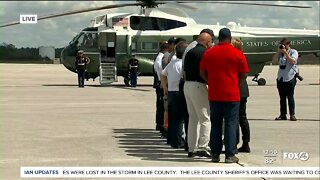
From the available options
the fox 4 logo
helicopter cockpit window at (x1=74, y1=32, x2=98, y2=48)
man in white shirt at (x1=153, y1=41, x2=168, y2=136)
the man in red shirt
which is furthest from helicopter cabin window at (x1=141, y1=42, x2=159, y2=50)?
the man in red shirt

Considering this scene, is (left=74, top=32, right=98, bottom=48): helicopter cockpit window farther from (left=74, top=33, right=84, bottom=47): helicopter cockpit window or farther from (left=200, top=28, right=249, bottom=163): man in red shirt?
(left=200, top=28, right=249, bottom=163): man in red shirt

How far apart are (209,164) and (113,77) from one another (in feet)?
64.4

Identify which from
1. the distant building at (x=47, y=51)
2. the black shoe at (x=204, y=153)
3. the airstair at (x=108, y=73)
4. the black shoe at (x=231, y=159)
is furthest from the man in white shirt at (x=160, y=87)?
the distant building at (x=47, y=51)

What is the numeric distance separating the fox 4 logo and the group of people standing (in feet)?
2.12

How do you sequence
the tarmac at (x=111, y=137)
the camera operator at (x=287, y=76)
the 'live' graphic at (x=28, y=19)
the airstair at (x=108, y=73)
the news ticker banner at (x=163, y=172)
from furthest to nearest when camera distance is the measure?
1. the airstair at (x=108, y=73)
2. the camera operator at (x=287, y=76)
3. the 'live' graphic at (x=28, y=19)
4. the tarmac at (x=111, y=137)
5. the news ticker banner at (x=163, y=172)

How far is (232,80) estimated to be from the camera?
23.8 ft

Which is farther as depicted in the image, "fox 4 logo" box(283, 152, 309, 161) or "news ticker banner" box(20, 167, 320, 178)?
"fox 4 logo" box(283, 152, 309, 161)

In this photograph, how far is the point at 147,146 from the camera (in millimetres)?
9000

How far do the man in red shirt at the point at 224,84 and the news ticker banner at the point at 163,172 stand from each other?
55cm

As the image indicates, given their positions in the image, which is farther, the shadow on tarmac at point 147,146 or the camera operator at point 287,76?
the camera operator at point 287,76

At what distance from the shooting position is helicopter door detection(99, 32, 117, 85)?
87.8 feet

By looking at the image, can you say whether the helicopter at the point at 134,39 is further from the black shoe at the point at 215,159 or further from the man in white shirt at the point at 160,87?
the black shoe at the point at 215,159

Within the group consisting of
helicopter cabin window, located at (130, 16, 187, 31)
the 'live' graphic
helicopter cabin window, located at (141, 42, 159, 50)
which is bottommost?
helicopter cabin window, located at (141, 42, 159, 50)

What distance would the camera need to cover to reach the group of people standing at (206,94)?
7.27 meters
